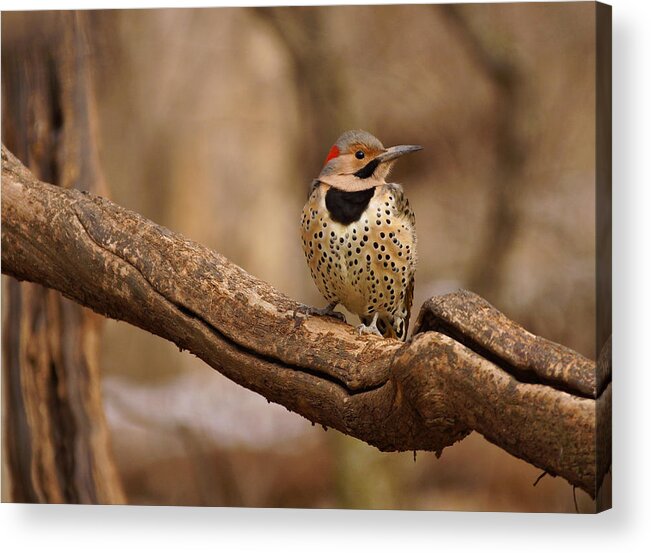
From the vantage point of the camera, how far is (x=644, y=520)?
3670 millimetres

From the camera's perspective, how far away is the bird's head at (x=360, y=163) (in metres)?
3.73

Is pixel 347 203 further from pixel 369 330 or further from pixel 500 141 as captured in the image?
pixel 500 141

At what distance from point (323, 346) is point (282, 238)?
57cm

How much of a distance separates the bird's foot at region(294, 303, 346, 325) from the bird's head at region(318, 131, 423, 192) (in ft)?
1.35

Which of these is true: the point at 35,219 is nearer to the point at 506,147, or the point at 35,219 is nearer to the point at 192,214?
the point at 192,214

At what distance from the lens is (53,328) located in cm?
406

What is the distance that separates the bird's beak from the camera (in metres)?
3.75

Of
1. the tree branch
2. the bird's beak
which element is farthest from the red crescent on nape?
the tree branch

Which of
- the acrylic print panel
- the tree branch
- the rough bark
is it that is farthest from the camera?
the rough bark

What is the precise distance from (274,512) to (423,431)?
0.82m

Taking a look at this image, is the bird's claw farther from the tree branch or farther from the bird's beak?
the bird's beak

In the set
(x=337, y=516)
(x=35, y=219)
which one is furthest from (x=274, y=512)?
(x=35, y=219)

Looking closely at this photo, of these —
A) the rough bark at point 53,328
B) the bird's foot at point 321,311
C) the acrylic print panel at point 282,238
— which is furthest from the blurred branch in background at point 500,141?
the rough bark at point 53,328

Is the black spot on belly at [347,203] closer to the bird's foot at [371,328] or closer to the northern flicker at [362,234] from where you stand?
the northern flicker at [362,234]
